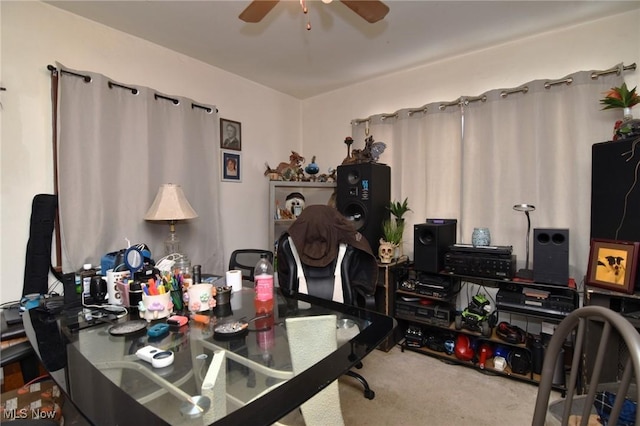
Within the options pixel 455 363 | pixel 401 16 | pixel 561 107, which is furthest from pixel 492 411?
pixel 401 16

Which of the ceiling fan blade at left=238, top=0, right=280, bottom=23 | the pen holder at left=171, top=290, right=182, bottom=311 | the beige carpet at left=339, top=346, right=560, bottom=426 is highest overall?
the ceiling fan blade at left=238, top=0, right=280, bottom=23

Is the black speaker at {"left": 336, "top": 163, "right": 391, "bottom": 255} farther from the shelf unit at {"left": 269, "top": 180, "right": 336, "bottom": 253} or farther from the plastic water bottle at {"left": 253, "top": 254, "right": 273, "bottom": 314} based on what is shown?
the plastic water bottle at {"left": 253, "top": 254, "right": 273, "bottom": 314}

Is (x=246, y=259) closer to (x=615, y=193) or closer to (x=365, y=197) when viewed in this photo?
(x=365, y=197)

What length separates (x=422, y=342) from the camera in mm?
2664

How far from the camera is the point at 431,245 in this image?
2527 mm

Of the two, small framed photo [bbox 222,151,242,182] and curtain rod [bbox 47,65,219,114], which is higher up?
curtain rod [bbox 47,65,219,114]

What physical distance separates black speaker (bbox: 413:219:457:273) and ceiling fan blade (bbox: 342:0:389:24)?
154 centimetres

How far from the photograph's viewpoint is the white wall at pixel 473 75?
219 centimetres

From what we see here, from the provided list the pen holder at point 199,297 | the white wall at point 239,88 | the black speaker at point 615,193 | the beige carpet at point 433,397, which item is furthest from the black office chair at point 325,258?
the black speaker at point 615,193

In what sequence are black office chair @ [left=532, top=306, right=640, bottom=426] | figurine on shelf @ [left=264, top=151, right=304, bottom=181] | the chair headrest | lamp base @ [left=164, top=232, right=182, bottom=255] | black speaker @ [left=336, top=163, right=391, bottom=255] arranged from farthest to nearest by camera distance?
figurine on shelf @ [left=264, top=151, right=304, bottom=181], black speaker @ [left=336, top=163, right=391, bottom=255], lamp base @ [left=164, top=232, right=182, bottom=255], the chair headrest, black office chair @ [left=532, top=306, right=640, bottom=426]

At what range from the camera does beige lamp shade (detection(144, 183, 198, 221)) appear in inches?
88.5

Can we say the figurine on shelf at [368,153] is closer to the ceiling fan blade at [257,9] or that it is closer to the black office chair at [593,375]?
the ceiling fan blade at [257,9]

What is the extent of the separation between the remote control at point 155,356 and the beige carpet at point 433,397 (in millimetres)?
1286

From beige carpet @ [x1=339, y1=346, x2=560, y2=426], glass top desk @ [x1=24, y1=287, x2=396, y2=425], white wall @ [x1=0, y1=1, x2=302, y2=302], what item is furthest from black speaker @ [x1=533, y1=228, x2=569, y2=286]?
white wall @ [x1=0, y1=1, x2=302, y2=302]
